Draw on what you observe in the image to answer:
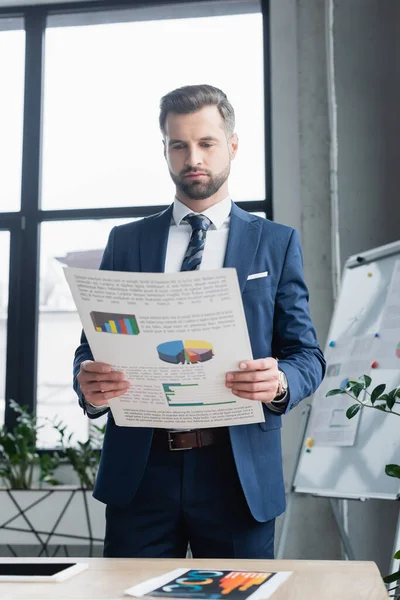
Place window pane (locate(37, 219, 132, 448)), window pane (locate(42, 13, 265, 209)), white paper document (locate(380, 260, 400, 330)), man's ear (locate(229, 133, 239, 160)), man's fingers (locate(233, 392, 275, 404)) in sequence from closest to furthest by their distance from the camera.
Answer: man's fingers (locate(233, 392, 275, 404)) < man's ear (locate(229, 133, 239, 160)) < white paper document (locate(380, 260, 400, 330)) < window pane (locate(37, 219, 132, 448)) < window pane (locate(42, 13, 265, 209))

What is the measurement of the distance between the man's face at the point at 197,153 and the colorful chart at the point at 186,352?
0.50 metres

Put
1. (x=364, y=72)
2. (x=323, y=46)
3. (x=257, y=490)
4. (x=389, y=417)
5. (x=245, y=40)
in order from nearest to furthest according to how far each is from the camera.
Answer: (x=257, y=490), (x=389, y=417), (x=364, y=72), (x=323, y=46), (x=245, y=40)

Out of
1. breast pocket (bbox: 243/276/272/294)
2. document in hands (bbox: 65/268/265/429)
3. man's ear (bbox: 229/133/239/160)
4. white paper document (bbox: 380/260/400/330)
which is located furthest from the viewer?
white paper document (bbox: 380/260/400/330)

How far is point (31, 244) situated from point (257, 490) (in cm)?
253

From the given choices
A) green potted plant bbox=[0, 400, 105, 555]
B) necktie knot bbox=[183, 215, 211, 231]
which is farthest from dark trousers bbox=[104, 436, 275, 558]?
green potted plant bbox=[0, 400, 105, 555]

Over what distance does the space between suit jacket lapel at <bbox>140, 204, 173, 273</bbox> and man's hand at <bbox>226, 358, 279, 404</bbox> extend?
0.44 meters

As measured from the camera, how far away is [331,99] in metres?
3.27

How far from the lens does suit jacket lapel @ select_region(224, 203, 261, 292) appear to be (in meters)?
1.56

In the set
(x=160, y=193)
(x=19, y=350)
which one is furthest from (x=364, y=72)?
(x=19, y=350)

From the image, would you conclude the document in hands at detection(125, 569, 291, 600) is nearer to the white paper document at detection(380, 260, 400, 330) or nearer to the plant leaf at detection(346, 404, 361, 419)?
the plant leaf at detection(346, 404, 361, 419)

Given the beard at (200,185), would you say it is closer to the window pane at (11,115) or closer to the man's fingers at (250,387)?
the man's fingers at (250,387)

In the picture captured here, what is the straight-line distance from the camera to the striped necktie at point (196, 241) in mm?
1576

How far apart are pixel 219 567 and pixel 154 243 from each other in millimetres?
815

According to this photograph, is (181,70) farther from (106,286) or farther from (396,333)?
(106,286)
